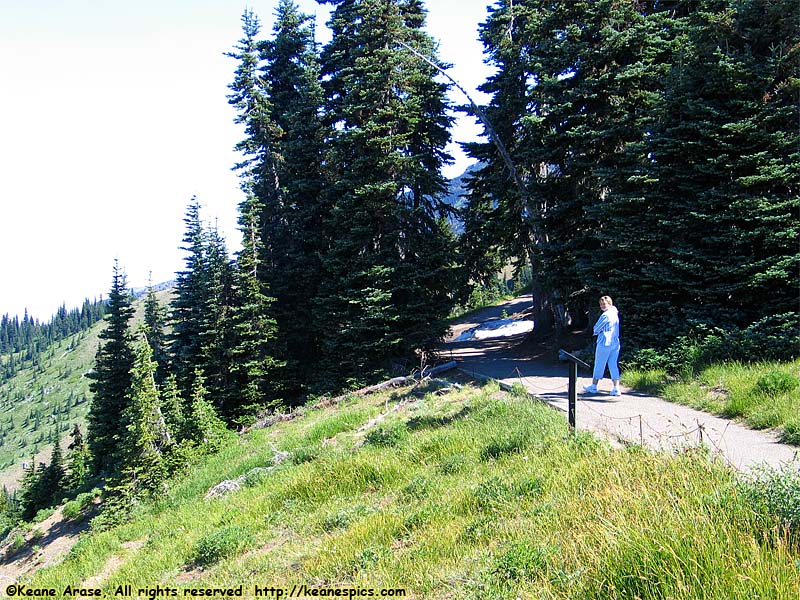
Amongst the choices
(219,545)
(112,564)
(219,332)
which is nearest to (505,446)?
(219,545)

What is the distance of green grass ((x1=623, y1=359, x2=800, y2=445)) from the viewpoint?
6.89 meters

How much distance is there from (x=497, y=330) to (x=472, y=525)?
24.4 meters

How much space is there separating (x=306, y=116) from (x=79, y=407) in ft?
630

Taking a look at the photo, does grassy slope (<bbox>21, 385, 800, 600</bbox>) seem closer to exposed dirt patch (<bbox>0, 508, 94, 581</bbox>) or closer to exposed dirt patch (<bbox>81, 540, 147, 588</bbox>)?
exposed dirt patch (<bbox>81, 540, 147, 588</bbox>)

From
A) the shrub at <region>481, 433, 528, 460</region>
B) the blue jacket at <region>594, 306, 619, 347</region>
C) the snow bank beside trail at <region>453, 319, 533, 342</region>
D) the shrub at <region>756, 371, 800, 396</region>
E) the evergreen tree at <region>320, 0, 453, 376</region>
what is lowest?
the snow bank beside trail at <region>453, 319, 533, 342</region>

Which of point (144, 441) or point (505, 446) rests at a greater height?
point (505, 446)

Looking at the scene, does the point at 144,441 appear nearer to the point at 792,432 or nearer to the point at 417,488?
the point at 417,488

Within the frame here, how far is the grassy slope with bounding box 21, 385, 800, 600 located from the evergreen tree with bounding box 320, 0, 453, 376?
745cm

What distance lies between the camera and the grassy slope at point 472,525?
3.35 meters

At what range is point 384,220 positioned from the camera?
800 inches

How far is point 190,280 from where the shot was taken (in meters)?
28.3

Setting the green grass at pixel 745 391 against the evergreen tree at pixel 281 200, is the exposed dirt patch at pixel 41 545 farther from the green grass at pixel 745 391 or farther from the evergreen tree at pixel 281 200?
the green grass at pixel 745 391

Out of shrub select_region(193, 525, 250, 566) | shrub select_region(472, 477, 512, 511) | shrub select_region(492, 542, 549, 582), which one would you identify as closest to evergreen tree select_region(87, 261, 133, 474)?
shrub select_region(193, 525, 250, 566)

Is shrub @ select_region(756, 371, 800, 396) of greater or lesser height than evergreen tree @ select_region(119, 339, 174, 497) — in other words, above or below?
above
